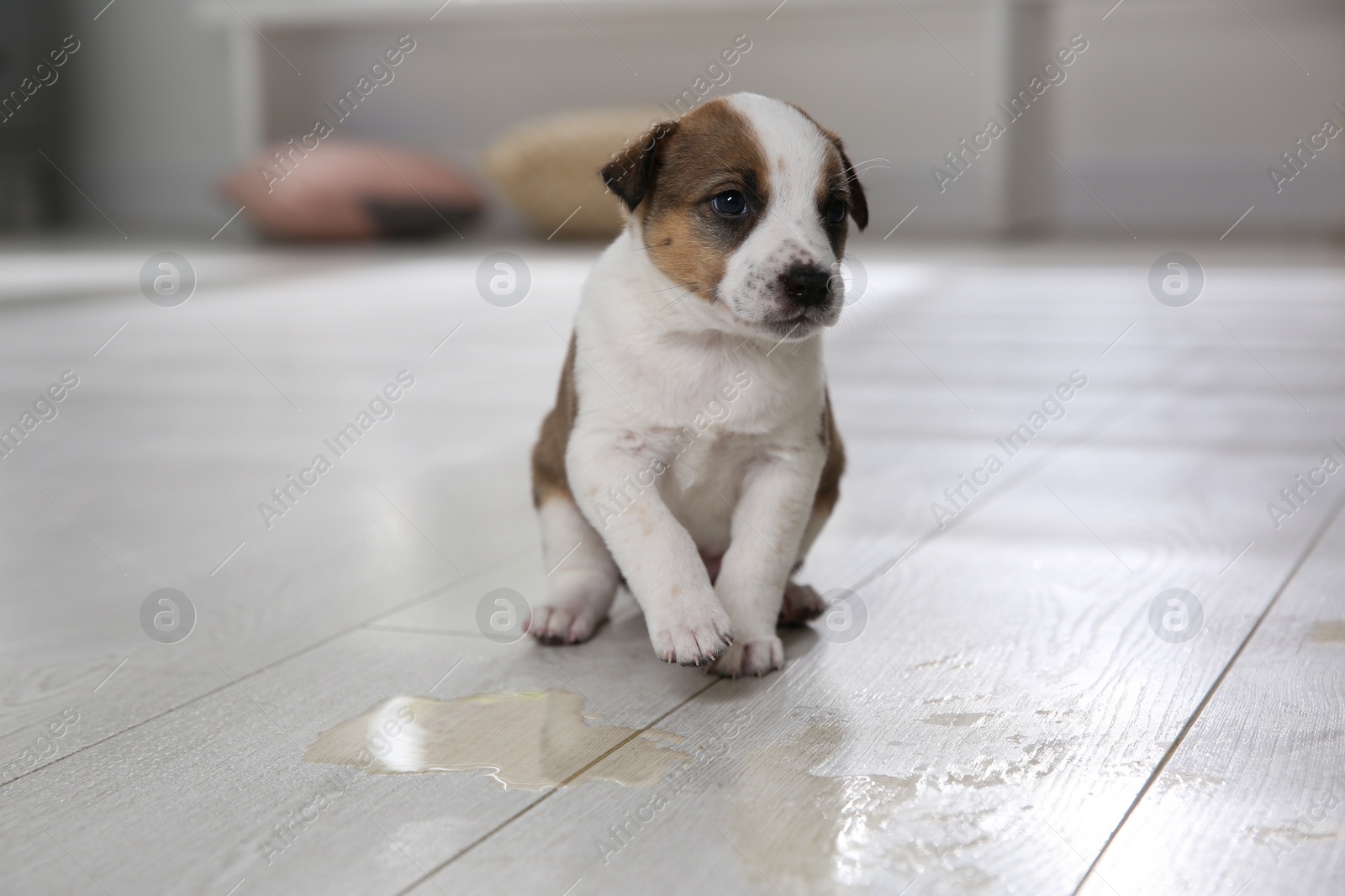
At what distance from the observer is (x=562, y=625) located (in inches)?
77.8

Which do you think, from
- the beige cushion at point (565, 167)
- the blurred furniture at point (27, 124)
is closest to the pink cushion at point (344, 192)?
the beige cushion at point (565, 167)

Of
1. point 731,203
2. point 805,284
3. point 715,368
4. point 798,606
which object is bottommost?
point 798,606

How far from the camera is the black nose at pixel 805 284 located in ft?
5.84

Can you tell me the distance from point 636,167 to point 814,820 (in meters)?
0.97

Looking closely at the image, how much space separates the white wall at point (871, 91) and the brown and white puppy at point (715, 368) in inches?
282

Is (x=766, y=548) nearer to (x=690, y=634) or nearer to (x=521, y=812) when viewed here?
(x=690, y=634)

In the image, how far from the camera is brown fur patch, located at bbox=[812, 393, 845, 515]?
2.04m

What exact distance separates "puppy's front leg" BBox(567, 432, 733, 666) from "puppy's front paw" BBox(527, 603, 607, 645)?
0.17 m

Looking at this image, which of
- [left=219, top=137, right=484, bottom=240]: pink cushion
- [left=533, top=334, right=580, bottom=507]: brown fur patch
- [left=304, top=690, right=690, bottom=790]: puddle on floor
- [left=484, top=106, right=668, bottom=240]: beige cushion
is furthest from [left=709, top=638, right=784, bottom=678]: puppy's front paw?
[left=219, top=137, right=484, bottom=240]: pink cushion

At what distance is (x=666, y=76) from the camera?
394 inches

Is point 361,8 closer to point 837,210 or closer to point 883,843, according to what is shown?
point 837,210

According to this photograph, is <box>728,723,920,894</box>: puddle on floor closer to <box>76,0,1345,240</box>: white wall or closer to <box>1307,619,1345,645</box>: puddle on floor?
<box>1307,619,1345,645</box>: puddle on floor

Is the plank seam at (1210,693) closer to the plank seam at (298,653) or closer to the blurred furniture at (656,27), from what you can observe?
the plank seam at (298,653)

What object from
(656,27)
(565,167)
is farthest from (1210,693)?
(656,27)
